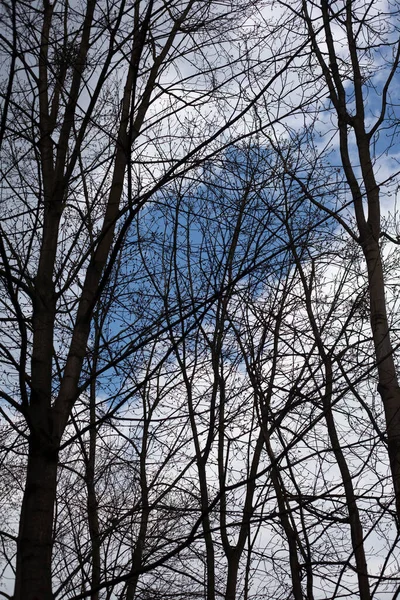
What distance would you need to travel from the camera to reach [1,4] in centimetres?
204

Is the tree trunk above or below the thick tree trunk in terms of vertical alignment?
above

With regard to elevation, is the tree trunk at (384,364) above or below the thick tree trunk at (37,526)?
above

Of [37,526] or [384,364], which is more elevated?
[384,364]

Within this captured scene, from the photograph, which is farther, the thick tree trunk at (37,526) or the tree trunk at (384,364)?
the tree trunk at (384,364)

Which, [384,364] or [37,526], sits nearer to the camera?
[37,526]

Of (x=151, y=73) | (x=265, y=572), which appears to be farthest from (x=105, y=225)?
(x=265, y=572)

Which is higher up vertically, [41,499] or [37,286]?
[37,286]

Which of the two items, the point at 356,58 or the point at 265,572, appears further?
the point at 356,58

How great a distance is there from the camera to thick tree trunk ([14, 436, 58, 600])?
85.5 inches

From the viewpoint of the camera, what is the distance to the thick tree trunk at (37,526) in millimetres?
2172

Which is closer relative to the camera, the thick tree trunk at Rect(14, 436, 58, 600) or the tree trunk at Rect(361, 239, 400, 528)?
the thick tree trunk at Rect(14, 436, 58, 600)

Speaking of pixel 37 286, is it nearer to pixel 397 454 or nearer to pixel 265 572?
pixel 397 454

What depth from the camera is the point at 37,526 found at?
7.41ft

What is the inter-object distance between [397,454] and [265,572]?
1.52 meters
